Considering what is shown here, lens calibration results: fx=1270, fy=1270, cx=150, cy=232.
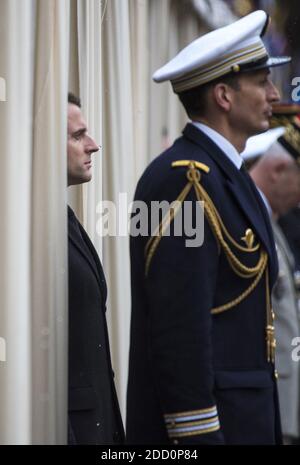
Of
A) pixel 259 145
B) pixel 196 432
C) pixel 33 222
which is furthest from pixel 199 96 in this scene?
pixel 259 145

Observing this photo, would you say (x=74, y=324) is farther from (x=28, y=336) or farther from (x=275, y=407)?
(x=275, y=407)

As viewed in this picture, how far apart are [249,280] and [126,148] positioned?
135 cm

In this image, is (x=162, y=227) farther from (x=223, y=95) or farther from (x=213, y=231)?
(x=223, y=95)

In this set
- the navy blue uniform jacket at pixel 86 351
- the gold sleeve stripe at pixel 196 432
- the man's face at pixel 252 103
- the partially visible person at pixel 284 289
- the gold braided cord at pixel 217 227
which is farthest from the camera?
the partially visible person at pixel 284 289

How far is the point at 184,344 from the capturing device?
2.99 m

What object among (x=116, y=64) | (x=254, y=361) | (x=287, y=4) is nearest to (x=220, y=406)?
(x=254, y=361)

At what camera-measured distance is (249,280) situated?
317cm

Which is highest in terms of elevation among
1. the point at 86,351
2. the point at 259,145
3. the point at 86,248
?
the point at 259,145

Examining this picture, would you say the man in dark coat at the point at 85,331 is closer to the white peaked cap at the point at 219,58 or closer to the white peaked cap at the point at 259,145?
the white peaked cap at the point at 219,58

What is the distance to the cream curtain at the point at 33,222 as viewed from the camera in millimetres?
3225

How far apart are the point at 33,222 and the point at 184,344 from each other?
611 millimetres

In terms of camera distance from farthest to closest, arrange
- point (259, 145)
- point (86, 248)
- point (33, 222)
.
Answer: point (259, 145)
point (86, 248)
point (33, 222)

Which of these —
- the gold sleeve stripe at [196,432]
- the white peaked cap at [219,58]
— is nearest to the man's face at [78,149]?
the white peaked cap at [219,58]

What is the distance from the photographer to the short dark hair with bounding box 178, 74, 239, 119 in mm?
3336
